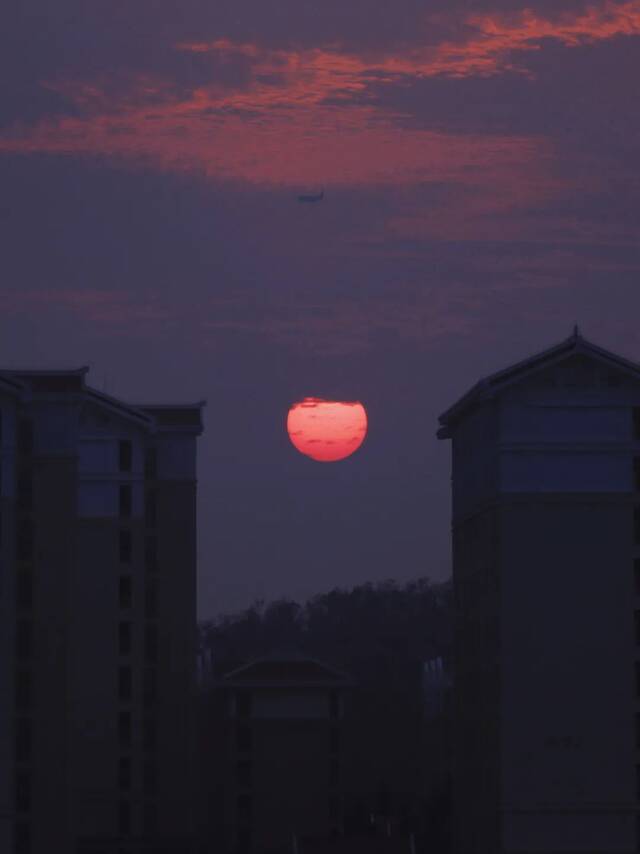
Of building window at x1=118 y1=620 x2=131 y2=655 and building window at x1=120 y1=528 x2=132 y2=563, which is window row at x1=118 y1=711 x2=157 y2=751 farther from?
building window at x1=120 y1=528 x2=132 y2=563

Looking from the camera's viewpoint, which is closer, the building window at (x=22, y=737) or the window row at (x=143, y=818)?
the building window at (x=22, y=737)

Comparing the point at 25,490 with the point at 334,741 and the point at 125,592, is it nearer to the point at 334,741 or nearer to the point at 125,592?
the point at 125,592

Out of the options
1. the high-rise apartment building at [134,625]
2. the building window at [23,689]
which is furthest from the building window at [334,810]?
the building window at [23,689]

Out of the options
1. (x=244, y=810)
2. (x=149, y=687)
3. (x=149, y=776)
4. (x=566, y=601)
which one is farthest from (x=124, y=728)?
(x=566, y=601)

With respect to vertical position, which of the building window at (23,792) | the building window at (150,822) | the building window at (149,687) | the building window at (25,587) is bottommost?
the building window at (150,822)

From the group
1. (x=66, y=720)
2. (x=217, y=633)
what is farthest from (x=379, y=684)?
(x=66, y=720)

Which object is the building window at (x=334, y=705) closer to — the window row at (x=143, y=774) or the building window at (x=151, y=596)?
the window row at (x=143, y=774)

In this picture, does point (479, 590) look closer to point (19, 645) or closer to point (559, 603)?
point (559, 603)
